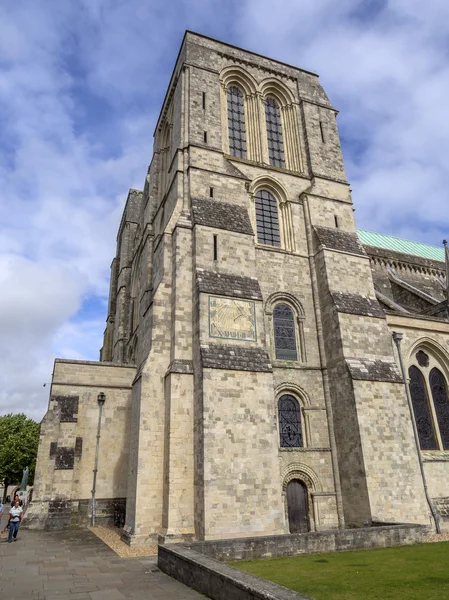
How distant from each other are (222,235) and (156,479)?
→ 909 cm

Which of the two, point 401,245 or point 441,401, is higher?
point 401,245

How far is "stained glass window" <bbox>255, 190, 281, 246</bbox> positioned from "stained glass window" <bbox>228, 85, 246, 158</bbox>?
99.8 inches

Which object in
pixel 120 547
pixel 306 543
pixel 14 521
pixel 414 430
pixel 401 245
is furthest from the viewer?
pixel 401 245

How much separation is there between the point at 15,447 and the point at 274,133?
34144 millimetres

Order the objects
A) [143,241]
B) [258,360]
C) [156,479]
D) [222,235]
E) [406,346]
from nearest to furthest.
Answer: [156,479] < [258,360] < [222,235] < [406,346] < [143,241]

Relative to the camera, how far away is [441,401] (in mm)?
Result: 18312

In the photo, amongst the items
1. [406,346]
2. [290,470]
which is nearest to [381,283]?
[406,346]

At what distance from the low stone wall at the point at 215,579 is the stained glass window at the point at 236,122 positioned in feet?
57.6

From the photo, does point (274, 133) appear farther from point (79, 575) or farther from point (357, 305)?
point (79, 575)

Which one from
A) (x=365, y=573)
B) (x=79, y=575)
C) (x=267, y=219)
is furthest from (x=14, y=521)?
(x=267, y=219)

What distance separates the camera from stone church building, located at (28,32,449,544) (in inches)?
526

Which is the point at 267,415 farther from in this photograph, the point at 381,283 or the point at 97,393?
the point at 381,283

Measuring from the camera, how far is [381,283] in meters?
25.1

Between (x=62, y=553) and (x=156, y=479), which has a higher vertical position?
(x=156, y=479)
